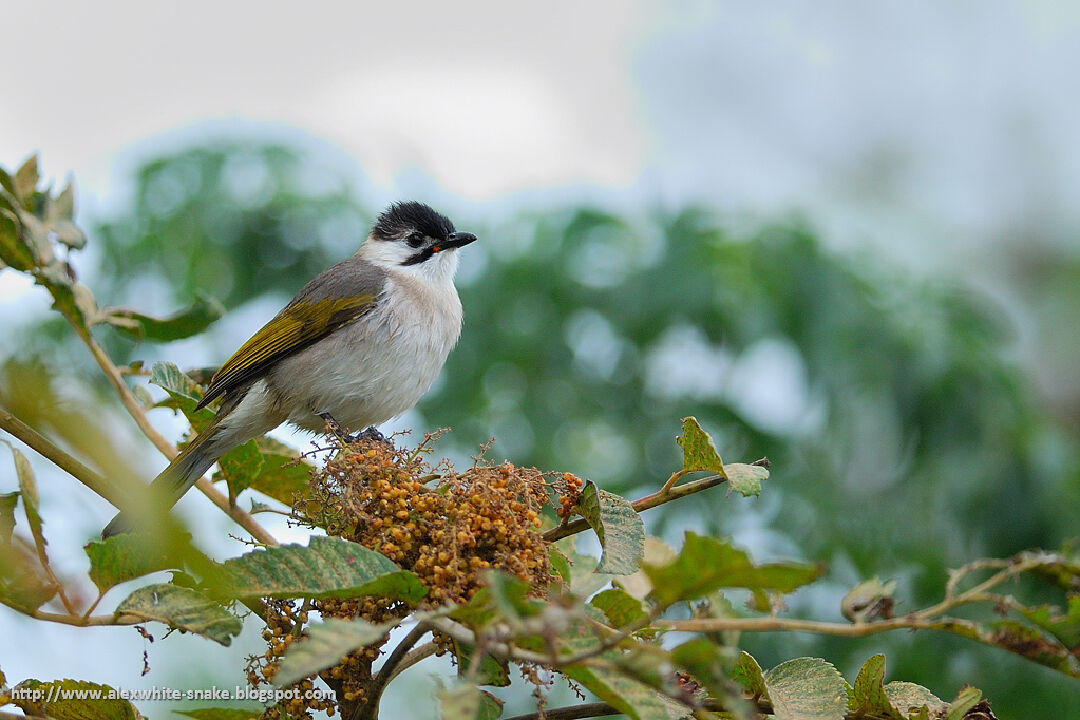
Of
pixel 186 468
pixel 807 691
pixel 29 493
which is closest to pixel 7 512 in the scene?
pixel 29 493

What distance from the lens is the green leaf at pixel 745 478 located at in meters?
1.41

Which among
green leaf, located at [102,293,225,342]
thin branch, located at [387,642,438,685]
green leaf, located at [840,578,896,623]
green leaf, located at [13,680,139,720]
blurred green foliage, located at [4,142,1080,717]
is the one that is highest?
green leaf, located at [102,293,225,342]

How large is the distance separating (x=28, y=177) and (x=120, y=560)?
1169mm

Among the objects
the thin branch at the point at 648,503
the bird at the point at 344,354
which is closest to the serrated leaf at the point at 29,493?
the thin branch at the point at 648,503

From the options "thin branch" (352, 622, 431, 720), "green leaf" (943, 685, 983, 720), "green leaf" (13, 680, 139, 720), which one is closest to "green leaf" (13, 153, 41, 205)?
"green leaf" (13, 680, 139, 720)

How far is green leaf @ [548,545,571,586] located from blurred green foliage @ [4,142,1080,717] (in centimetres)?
258

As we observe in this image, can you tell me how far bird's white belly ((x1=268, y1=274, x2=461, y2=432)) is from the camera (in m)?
3.57

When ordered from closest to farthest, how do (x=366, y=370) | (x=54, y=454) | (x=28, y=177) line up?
1. (x=54, y=454)
2. (x=28, y=177)
3. (x=366, y=370)

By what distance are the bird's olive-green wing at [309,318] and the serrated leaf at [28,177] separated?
122cm

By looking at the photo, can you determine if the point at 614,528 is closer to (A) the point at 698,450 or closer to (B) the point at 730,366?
(A) the point at 698,450

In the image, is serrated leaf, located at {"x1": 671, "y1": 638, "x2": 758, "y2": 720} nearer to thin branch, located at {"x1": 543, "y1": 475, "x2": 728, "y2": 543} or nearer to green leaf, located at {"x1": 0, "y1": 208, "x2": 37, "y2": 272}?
thin branch, located at {"x1": 543, "y1": 475, "x2": 728, "y2": 543}

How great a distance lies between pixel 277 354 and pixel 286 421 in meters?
0.24

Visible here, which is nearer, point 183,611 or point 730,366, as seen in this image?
point 183,611

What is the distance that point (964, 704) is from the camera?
1.35 meters
